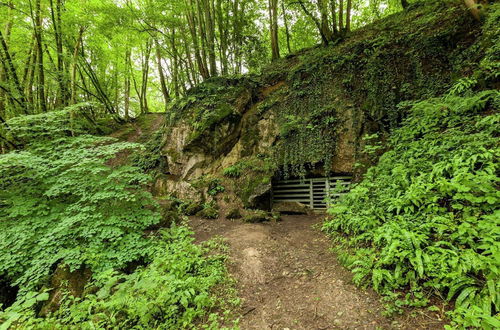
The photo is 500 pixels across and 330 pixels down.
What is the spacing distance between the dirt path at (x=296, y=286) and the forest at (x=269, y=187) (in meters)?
0.03

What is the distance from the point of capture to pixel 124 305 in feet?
10.3

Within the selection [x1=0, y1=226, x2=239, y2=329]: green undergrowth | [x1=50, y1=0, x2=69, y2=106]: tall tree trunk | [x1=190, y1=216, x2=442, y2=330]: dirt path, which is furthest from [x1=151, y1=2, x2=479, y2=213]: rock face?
[x1=50, y1=0, x2=69, y2=106]: tall tree trunk

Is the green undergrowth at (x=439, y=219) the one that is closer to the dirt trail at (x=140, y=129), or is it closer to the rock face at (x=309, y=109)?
the rock face at (x=309, y=109)

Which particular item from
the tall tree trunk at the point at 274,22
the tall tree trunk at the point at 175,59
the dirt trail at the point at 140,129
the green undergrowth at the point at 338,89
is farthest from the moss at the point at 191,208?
the tall tree trunk at the point at 274,22

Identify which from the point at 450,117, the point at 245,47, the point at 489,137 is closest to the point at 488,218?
the point at 489,137

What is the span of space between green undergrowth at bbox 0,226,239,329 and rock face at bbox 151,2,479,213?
372cm

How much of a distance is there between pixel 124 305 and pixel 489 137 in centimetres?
667

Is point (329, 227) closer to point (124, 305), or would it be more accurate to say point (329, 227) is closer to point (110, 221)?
point (124, 305)

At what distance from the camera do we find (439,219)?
9.95 feet

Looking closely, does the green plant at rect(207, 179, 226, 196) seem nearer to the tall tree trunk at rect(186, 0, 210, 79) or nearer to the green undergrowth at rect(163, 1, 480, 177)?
the green undergrowth at rect(163, 1, 480, 177)

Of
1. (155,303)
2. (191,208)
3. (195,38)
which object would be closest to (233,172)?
(191,208)

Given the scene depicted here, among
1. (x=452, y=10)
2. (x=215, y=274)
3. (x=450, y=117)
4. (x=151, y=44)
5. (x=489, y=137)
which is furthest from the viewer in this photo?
(x=151, y=44)

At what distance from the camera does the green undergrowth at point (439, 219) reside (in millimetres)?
2459

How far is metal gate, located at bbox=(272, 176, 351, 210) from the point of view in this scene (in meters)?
7.49
